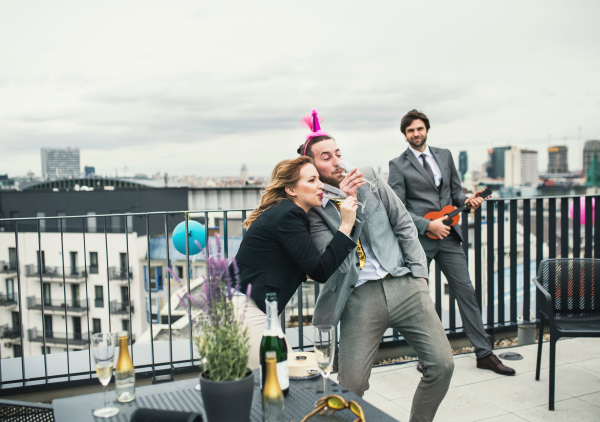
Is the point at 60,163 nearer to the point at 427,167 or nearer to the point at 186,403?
the point at 427,167

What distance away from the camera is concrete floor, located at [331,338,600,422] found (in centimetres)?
269

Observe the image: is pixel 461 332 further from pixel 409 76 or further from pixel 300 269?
pixel 409 76

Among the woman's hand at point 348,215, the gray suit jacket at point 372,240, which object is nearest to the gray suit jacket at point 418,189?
the gray suit jacket at point 372,240

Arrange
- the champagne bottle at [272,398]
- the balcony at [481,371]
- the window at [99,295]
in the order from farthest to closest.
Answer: the window at [99,295]
the balcony at [481,371]
the champagne bottle at [272,398]

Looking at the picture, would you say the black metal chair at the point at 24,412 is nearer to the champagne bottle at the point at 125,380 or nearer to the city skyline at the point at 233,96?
the champagne bottle at the point at 125,380

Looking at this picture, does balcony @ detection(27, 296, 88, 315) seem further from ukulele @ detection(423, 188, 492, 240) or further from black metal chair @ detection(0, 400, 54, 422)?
black metal chair @ detection(0, 400, 54, 422)

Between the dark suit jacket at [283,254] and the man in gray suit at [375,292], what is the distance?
0.20 m

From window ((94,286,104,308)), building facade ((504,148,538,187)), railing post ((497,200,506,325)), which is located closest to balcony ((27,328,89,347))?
window ((94,286,104,308))

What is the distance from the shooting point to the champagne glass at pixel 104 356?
4.35 feet

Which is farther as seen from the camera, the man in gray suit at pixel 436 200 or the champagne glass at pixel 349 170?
the man in gray suit at pixel 436 200

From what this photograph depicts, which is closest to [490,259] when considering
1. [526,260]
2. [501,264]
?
[501,264]

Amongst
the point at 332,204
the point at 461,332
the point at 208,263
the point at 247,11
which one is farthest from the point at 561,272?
the point at 247,11

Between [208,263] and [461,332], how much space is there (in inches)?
128

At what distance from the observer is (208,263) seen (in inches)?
46.7
